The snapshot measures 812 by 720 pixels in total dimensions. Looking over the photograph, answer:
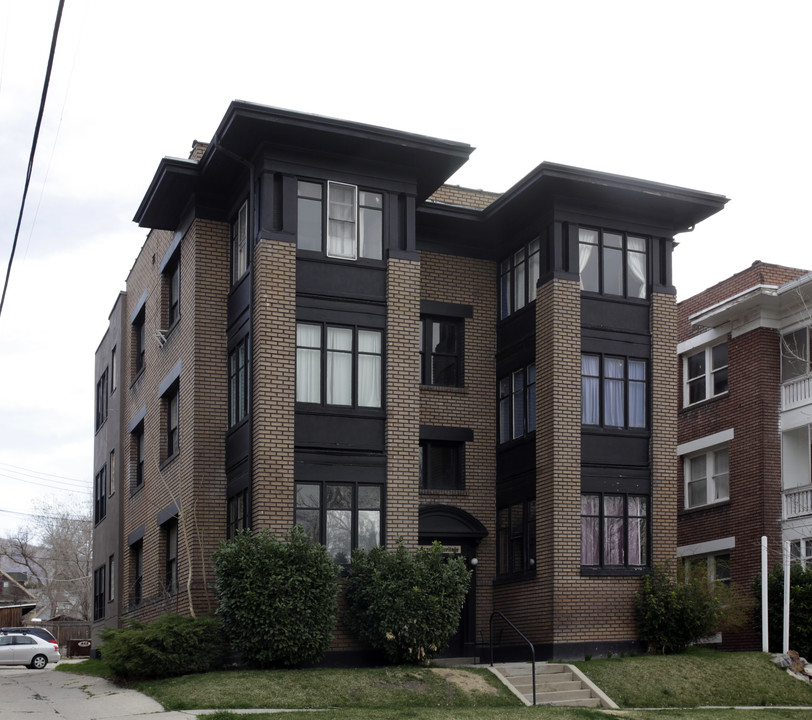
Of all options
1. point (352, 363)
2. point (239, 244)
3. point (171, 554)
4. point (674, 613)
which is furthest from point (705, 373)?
point (171, 554)

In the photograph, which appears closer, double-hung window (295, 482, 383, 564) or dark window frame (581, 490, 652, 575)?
double-hung window (295, 482, 383, 564)

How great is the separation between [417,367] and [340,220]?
3.59 m

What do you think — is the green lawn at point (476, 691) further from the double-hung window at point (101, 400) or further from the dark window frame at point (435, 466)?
the double-hung window at point (101, 400)

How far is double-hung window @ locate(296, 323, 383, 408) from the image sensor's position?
23578mm

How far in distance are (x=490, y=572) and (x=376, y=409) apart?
A: 5900mm

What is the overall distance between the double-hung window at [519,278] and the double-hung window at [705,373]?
8595 millimetres

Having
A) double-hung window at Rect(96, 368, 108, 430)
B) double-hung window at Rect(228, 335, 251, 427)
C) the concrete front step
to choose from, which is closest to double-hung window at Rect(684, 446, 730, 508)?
the concrete front step

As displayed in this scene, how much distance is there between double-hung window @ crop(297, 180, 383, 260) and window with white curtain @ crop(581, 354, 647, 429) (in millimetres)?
5768

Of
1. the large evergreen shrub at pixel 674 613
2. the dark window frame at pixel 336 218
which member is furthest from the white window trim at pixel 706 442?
the dark window frame at pixel 336 218

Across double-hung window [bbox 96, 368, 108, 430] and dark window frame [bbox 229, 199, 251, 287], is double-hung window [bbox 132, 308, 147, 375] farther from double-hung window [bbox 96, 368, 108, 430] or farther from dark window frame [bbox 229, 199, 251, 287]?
dark window frame [bbox 229, 199, 251, 287]

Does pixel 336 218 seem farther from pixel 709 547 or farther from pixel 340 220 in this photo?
pixel 709 547

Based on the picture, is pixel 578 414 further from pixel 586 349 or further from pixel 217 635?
pixel 217 635

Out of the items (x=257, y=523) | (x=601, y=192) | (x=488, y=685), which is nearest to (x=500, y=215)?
(x=601, y=192)

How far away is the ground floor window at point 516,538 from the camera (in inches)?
1024
